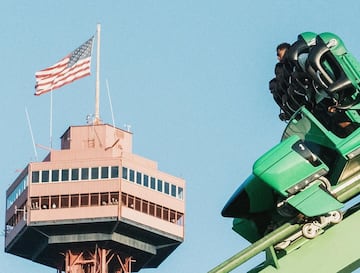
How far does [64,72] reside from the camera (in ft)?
431

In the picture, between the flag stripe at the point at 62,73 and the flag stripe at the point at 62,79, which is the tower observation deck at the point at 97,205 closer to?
the flag stripe at the point at 62,73

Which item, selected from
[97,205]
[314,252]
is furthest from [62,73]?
[314,252]

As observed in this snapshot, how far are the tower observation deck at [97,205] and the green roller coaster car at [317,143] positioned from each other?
121 metres

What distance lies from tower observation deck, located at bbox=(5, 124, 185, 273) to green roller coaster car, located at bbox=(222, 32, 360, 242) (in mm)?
121184

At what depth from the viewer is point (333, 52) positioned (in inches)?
716

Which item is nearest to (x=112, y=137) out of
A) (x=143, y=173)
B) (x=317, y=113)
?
(x=143, y=173)

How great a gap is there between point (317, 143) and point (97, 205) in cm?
12291

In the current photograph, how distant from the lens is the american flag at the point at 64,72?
419 ft

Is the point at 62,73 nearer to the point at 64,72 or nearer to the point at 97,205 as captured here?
the point at 64,72

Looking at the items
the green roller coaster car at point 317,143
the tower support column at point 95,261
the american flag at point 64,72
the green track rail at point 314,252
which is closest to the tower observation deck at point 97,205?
the tower support column at point 95,261

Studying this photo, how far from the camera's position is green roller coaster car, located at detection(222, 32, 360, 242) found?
17953 mm

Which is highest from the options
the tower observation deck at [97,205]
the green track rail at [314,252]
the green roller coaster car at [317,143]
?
the tower observation deck at [97,205]

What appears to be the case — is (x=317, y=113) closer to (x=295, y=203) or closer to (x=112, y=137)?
(x=295, y=203)

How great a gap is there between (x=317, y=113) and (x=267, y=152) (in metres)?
1.11
